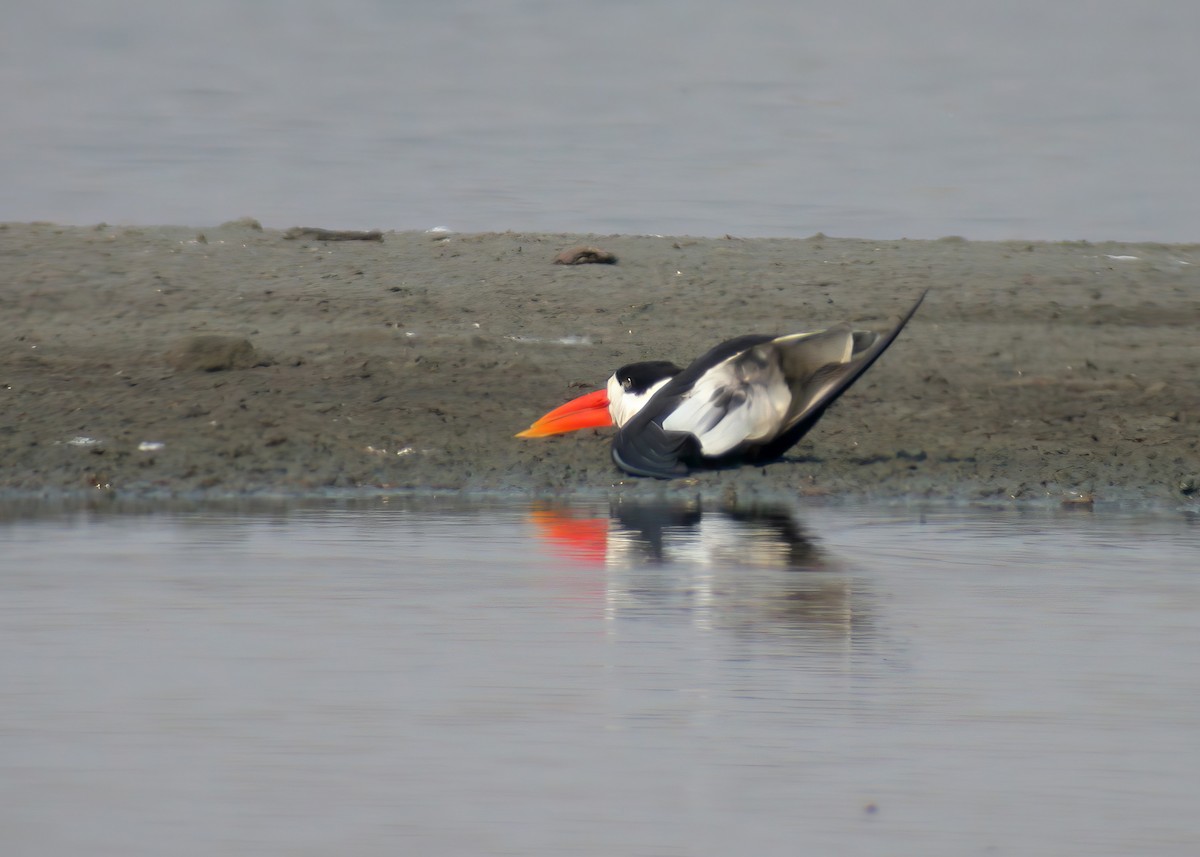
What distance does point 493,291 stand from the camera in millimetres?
11523

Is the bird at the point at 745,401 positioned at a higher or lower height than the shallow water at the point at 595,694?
higher

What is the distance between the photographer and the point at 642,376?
8.45 m

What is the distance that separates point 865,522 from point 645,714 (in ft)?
11.1

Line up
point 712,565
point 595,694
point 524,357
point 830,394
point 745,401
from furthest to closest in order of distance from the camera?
point 524,357 → point 745,401 → point 830,394 → point 712,565 → point 595,694

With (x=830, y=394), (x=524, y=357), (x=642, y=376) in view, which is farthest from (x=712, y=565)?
(x=524, y=357)

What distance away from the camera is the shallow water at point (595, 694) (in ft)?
11.0

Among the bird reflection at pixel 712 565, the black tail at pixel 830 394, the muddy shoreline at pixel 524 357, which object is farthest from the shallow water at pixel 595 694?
the muddy shoreline at pixel 524 357

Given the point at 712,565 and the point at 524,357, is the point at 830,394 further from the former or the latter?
the point at 524,357

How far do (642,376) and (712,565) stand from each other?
99.6 inches

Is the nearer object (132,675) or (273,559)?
(132,675)

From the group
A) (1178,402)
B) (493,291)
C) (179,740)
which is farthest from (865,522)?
(493,291)

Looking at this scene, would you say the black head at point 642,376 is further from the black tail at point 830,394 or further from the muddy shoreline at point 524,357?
the black tail at point 830,394

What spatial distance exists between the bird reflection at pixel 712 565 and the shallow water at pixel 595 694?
20 mm

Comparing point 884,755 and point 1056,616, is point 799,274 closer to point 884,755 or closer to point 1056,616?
point 1056,616
